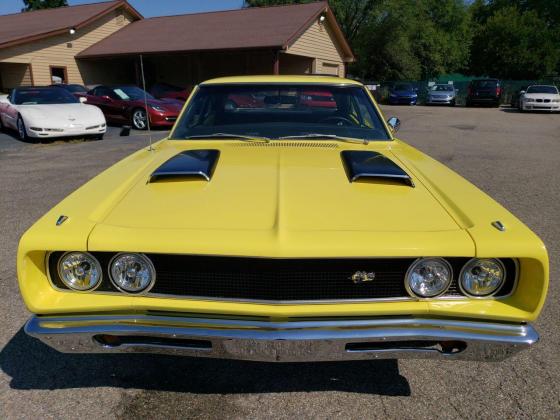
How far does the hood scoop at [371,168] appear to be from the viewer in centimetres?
244

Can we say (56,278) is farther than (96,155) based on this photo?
No

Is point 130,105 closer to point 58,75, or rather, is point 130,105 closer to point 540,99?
point 58,75

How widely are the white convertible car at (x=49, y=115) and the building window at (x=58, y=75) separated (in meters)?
10.4

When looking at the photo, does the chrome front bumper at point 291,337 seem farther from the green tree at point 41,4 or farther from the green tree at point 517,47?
the green tree at point 41,4

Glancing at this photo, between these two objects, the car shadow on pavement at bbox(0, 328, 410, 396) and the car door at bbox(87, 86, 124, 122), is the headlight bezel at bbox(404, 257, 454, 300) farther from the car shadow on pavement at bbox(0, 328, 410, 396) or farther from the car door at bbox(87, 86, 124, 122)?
the car door at bbox(87, 86, 124, 122)

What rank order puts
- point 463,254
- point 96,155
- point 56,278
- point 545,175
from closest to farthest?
point 463,254 → point 56,278 → point 545,175 → point 96,155

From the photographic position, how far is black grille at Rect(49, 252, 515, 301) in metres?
1.91

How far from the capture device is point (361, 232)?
1.90 meters

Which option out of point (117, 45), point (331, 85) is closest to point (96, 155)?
point (331, 85)

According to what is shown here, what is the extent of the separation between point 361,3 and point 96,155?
127 ft

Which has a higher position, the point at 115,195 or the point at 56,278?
the point at 115,195

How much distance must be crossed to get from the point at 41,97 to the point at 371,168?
36.2ft

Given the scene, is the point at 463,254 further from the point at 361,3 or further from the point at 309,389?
the point at 361,3

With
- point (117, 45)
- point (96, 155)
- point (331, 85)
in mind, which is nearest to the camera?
point (331, 85)
